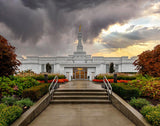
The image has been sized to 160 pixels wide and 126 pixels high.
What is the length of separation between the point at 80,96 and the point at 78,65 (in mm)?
18276

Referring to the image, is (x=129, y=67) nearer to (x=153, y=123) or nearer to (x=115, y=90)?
(x=115, y=90)

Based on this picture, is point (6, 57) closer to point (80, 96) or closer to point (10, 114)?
point (10, 114)

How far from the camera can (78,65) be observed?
25750mm

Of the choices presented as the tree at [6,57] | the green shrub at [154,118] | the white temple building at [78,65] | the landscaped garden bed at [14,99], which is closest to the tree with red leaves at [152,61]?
the green shrub at [154,118]

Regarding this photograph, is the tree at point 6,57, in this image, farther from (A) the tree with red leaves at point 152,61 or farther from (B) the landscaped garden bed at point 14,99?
(A) the tree with red leaves at point 152,61

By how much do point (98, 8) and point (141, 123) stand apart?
1357 centimetres

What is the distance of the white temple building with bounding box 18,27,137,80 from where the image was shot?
1027 inches

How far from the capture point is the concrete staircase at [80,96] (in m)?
6.99

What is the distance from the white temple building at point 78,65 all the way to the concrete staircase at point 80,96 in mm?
17083

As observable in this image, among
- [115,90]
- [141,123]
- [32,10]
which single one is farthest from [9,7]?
[141,123]

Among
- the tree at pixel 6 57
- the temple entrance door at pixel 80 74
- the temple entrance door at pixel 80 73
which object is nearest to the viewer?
the tree at pixel 6 57

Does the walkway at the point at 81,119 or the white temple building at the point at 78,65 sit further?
the white temple building at the point at 78,65

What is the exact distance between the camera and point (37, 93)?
20.3 ft

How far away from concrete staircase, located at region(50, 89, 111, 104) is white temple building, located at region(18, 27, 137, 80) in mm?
17083
